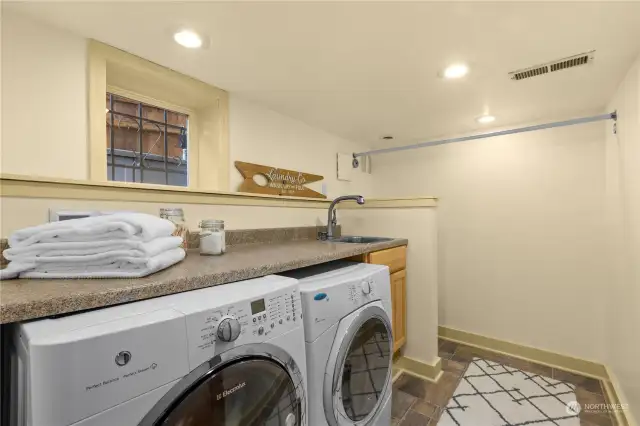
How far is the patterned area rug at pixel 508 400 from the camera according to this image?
5.51ft

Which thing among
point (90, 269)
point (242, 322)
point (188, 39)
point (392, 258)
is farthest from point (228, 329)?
point (392, 258)

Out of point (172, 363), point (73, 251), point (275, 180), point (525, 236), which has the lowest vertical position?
point (172, 363)

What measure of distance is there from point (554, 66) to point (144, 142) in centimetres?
235

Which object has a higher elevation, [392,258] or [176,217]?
[176,217]

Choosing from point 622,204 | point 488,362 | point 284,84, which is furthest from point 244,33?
point 488,362

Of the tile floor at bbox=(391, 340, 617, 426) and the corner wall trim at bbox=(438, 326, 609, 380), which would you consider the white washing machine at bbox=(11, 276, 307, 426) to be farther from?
the corner wall trim at bbox=(438, 326, 609, 380)

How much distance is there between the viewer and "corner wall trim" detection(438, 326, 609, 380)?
216 cm

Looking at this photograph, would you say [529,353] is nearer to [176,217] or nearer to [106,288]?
[176,217]

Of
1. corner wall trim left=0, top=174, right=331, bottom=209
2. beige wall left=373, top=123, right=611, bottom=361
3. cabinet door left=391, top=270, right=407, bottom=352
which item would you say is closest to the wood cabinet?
cabinet door left=391, top=270, right=407, bottom=352

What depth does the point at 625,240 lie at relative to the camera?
5.57 ft

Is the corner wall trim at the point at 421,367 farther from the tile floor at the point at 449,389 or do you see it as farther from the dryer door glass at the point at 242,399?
the dryer door glass at the point at 242,399

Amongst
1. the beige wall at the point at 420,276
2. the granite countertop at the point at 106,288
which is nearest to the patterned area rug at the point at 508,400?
the beige wall at the point at 420,276

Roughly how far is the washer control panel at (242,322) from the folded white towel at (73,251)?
303mm

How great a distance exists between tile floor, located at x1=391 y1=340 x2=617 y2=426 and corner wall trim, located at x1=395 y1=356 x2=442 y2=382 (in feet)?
0.14
